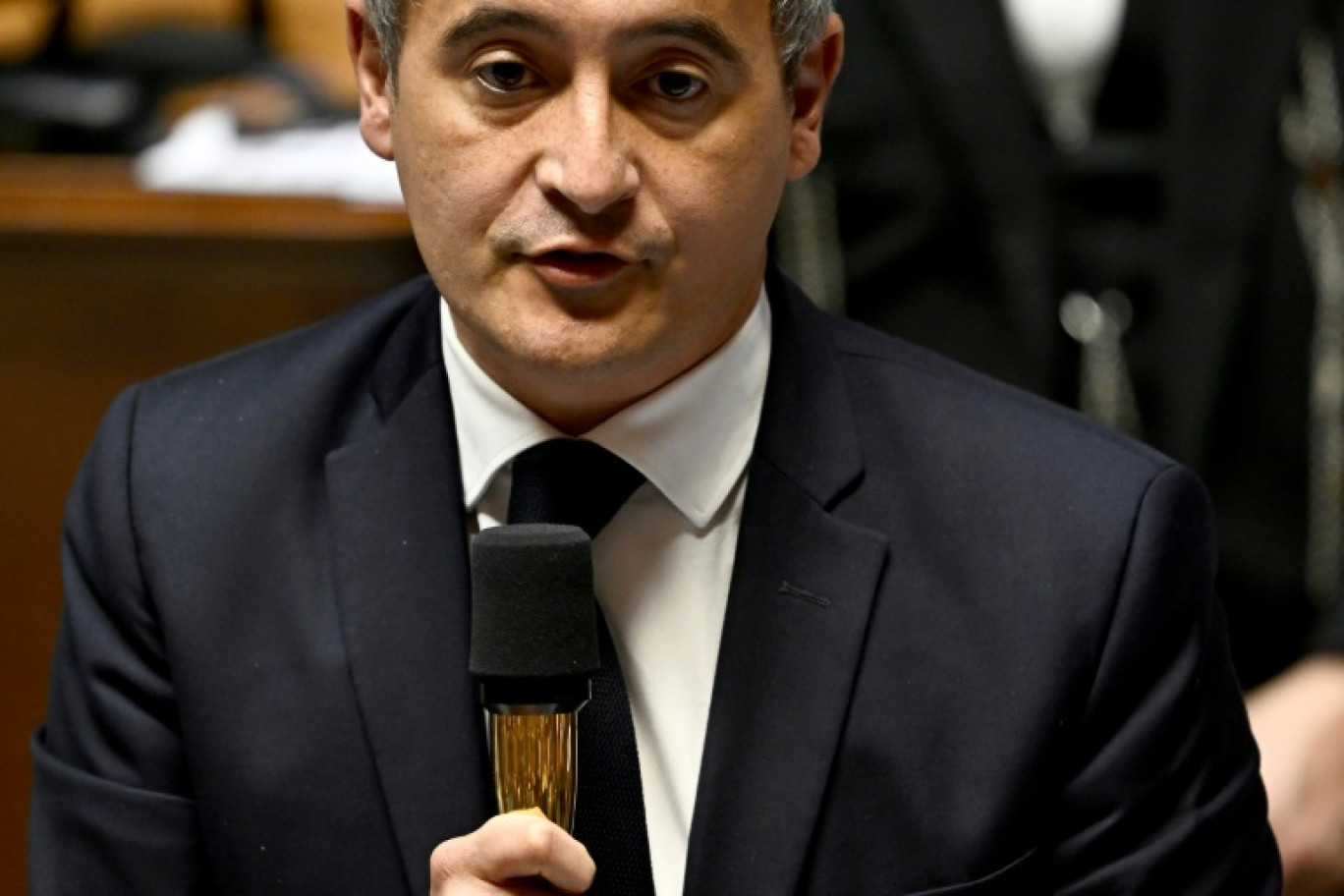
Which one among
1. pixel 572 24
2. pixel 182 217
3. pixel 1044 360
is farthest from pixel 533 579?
pixel 182 217

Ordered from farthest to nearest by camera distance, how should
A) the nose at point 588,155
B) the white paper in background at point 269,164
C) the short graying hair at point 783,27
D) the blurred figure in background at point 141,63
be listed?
the blurred figure in background at point 141,63 < the white paper in background at point 269,164 < the short graying hair at point 783,27 < the nose at point 588,155

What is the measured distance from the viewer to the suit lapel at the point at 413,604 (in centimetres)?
149

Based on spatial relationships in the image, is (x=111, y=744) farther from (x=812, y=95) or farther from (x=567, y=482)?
(x=812, y=95)

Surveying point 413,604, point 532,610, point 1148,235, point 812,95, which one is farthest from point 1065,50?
point 532,610

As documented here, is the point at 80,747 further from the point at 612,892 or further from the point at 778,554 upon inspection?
the point at 778,554

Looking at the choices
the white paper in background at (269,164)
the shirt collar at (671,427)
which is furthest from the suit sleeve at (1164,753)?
the white paper in background at (269,164)

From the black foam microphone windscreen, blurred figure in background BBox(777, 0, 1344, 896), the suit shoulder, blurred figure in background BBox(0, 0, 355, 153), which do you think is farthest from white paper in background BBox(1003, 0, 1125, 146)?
the black foam microphone windscreen

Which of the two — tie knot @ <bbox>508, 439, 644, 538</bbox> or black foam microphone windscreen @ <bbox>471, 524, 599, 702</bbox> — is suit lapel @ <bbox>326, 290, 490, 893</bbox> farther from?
black foam microphone windscreen @ <bbox>471, 524, 599, 702</bbox>

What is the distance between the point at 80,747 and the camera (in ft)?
5.16

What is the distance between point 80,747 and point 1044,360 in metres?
1.03

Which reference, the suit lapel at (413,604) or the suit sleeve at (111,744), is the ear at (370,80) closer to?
the suit lapel at (413,604)

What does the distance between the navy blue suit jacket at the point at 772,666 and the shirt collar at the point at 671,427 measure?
0.02m

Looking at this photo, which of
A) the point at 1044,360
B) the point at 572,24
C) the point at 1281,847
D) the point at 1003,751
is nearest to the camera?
the point at 572,24

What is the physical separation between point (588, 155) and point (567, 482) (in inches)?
10.6
